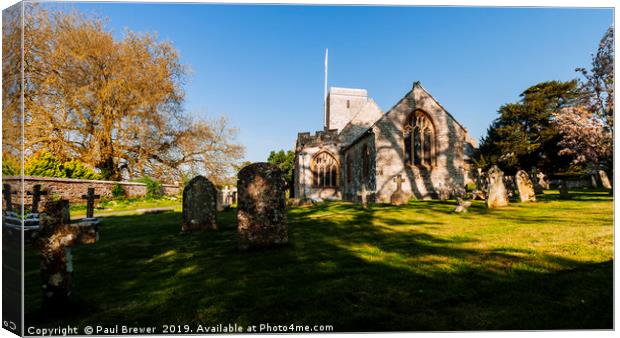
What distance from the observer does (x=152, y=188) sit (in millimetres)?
7090

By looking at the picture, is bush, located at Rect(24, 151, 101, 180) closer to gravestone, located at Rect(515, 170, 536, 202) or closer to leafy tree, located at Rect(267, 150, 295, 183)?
gravestone, located at Rect(515, 170, 536, 202)

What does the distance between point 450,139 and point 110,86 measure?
16104 millimetres

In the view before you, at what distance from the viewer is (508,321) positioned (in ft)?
8.00

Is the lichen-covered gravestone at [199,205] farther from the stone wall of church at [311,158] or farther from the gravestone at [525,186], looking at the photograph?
the stone wall of church at [311,158]

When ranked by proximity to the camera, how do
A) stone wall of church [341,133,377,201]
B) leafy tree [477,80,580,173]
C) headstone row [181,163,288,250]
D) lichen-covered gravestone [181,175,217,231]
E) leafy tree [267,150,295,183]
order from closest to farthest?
leafy tree [477,80,580,173] < headstone row [181,163,288,250] < lichen-covered gravestone [181,175,217,231] < stone wall of church [341,133,377,201] < leafy tree [267,150,295,183]

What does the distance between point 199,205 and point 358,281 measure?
522 cm

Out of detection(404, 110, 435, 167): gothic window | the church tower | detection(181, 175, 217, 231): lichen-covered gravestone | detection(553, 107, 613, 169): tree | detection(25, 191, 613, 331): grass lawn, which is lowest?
detection(25, 191, 613, 331): grass lawn

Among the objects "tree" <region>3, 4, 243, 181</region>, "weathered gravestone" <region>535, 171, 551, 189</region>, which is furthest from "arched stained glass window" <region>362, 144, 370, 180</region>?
"tree" <region>3, 4, 243, 181</region>

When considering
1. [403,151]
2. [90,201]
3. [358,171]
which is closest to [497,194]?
[403,151]

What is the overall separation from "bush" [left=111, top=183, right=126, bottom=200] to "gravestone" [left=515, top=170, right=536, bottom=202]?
12676 millimetres

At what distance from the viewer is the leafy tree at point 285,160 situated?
99.8 feet

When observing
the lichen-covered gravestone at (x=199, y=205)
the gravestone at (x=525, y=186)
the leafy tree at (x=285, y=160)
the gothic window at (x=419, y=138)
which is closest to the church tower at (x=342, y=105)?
the leafy tree at (x=285, y=160)

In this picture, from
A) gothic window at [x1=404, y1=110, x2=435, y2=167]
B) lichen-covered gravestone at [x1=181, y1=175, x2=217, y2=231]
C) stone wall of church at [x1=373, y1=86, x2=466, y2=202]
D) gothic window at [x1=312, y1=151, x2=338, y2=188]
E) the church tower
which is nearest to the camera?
lichen-covered gravestone at [x1=181, y1=175, x2=217, y2=231]

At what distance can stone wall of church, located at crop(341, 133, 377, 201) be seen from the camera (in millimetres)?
16672
